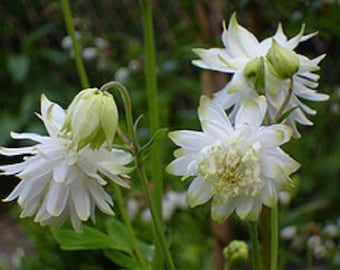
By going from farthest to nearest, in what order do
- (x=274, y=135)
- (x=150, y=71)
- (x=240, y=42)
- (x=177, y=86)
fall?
1. (x=177, y=86)
2. (x=150, y=71)
3. (x=240, y=42)
4. (x=274, y=135)

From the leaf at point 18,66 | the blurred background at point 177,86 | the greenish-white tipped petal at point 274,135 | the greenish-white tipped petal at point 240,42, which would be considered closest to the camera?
the greenish-white tipped petal at point 274,135

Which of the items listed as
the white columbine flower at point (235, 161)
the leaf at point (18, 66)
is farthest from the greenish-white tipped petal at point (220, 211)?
the leaf at point (18, 66)

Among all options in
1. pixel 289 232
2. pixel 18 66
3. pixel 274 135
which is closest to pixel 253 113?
pixel 274 135

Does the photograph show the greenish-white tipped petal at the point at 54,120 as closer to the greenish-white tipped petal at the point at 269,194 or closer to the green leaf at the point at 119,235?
the greenish-white tipped petal at the point at 269,194

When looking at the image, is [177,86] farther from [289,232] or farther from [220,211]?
[220,211]

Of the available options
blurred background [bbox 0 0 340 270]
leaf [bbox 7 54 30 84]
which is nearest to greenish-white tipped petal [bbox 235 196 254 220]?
blurred background [bbox 0 0 340 270]

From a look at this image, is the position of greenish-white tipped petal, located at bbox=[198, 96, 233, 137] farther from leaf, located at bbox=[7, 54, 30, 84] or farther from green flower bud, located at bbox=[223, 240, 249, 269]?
leaf, located at bbox=[7, 54, 30, 84]
